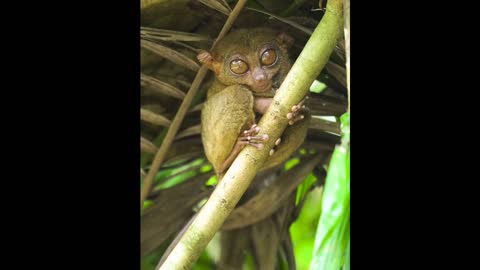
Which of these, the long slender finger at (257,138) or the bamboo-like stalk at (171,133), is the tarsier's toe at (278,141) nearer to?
the long slender finger at (257,138)

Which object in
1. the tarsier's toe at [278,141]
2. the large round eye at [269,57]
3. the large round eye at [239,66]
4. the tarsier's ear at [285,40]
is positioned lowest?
the tarsier's toe at [278,141]

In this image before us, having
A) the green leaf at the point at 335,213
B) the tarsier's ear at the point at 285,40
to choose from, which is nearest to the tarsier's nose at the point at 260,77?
the tarsier's ear at the point at 285,40

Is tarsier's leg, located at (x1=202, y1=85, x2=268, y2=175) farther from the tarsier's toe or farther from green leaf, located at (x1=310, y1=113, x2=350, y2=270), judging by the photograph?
green leaf, located at (x1=310, y1=113, x2=350, y2=270)

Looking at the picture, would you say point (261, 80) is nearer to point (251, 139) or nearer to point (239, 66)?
point (239, 66)

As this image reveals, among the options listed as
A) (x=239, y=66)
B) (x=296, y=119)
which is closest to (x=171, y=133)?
(x=239, y=66)

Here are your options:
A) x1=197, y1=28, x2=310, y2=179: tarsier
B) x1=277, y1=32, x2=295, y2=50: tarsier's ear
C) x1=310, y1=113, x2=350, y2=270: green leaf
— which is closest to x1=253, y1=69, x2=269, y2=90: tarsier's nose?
x1=197, y1=28, x2=310, y2=179: tarsier
